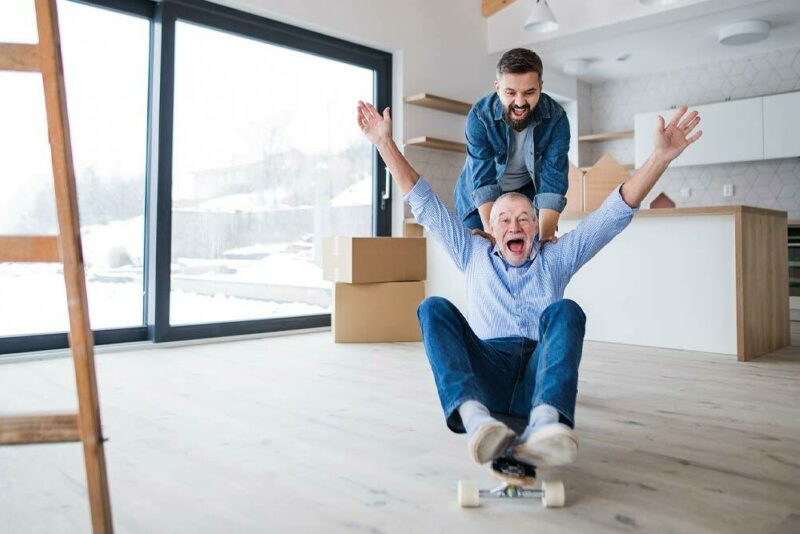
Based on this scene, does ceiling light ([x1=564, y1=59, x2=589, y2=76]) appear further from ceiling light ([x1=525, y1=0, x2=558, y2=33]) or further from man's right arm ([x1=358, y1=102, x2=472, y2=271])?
man's right arm ([x1=358, y1=102, x2=472, y2=271])

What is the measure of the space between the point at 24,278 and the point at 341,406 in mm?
1941

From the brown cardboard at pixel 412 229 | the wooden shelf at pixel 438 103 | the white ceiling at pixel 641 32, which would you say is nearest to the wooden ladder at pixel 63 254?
the brown cardboard at pixel 412 229

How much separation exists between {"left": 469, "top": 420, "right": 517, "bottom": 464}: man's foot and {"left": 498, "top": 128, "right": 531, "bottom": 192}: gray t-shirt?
1.18 m

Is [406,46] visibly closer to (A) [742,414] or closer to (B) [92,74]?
(B) [92,74]

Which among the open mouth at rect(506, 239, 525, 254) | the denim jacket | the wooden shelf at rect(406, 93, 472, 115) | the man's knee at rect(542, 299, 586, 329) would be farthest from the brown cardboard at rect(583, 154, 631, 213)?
the man's knee at rect(542, 299, 586, 329)

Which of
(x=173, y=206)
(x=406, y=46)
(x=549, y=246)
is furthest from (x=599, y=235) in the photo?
(x=406, y=46)

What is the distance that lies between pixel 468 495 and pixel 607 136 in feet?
18.1

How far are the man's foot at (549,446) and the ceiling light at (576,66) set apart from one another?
484cm

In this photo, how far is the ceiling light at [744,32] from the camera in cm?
452

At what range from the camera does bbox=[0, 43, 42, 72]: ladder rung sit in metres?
0.81

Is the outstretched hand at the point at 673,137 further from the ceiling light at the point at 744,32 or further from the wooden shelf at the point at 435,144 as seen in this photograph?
the ceiling light at the point at 744,32

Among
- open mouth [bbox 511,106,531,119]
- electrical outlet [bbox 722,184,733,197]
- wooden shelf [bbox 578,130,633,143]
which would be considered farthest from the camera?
wooden shelf [bbox 578,130,633,143]

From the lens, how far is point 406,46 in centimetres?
459

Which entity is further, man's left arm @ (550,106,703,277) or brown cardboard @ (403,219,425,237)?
brown cardboard @ (403,219,425,237)
